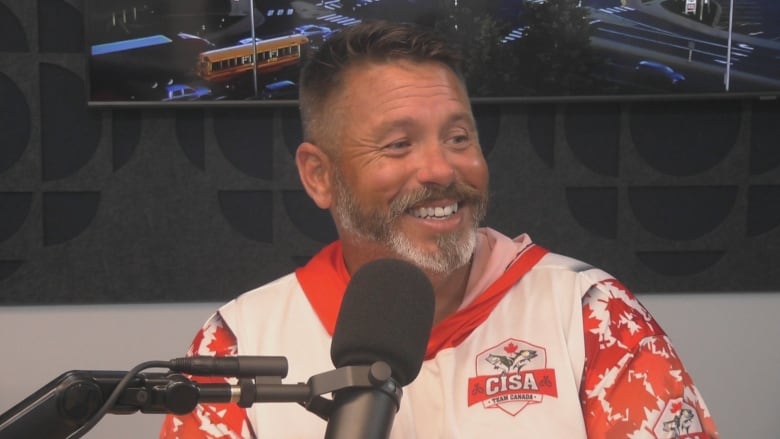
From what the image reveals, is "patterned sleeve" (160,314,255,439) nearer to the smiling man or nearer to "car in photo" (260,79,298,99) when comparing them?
the smiling man

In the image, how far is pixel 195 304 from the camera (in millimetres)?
2971

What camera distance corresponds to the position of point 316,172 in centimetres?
Result: 172

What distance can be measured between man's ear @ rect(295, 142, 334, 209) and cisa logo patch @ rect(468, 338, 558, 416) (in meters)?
0.38

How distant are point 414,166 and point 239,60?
144 cm

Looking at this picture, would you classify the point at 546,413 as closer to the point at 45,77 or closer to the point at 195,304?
the point at 195,304

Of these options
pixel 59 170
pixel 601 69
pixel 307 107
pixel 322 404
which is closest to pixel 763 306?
pixel 601 69

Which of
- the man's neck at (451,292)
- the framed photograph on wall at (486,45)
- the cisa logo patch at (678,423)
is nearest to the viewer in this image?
the cisa logo patch at (678,423)

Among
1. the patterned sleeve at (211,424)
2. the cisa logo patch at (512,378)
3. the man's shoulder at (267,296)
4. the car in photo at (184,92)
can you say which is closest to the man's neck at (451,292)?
Answer: the cisa logo patch at (512,378)

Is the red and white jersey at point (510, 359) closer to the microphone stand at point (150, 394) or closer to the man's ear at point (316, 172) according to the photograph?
the man's ear at point (316, 172)

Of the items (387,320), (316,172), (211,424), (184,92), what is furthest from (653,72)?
(387,320)

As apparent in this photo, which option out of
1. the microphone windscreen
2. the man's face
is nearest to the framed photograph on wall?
the man's face

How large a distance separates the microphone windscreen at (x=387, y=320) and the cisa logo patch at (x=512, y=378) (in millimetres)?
590

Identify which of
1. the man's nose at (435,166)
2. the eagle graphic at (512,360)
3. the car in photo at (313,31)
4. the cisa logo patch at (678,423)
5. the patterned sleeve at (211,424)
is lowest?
the patterned sleeve at (211,424)

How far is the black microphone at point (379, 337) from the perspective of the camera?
28.3 inches
